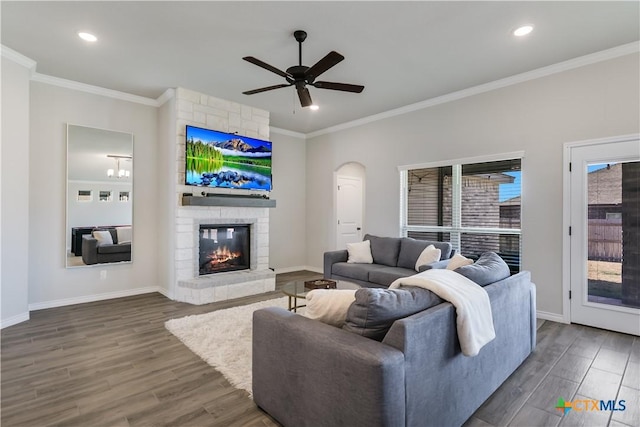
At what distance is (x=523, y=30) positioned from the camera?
2.98 meters

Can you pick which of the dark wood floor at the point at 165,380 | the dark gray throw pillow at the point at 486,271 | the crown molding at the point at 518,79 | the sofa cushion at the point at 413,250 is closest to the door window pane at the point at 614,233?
the dark wood floor at the point at 165,380

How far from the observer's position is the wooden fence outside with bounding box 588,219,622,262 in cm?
339

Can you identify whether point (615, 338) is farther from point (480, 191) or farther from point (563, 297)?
point (480, 191)

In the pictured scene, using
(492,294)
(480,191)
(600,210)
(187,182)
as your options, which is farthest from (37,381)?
(600,210)

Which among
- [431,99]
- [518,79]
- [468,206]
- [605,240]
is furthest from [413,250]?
[518,79]

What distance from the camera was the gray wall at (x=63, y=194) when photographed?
405 centimetres

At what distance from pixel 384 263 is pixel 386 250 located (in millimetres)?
196

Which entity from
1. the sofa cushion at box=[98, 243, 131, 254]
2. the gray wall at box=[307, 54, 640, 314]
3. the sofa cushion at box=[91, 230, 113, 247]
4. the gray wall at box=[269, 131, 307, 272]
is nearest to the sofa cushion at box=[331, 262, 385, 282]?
the gray wall at box=[307, 54, 640, 314]

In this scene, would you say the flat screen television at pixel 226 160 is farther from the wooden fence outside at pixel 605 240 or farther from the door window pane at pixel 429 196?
the wooden fence outside at pixel 605 240

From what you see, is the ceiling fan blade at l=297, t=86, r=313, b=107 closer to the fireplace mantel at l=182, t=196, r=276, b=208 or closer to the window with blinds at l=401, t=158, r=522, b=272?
the fireplace mantel at l=182, t=196, r=276, b=208

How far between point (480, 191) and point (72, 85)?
583 centimetres

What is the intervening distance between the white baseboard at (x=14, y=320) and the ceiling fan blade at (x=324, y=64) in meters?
4.17

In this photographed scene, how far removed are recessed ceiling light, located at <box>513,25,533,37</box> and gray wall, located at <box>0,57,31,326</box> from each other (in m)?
5.32

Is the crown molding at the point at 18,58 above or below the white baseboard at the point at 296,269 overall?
above
